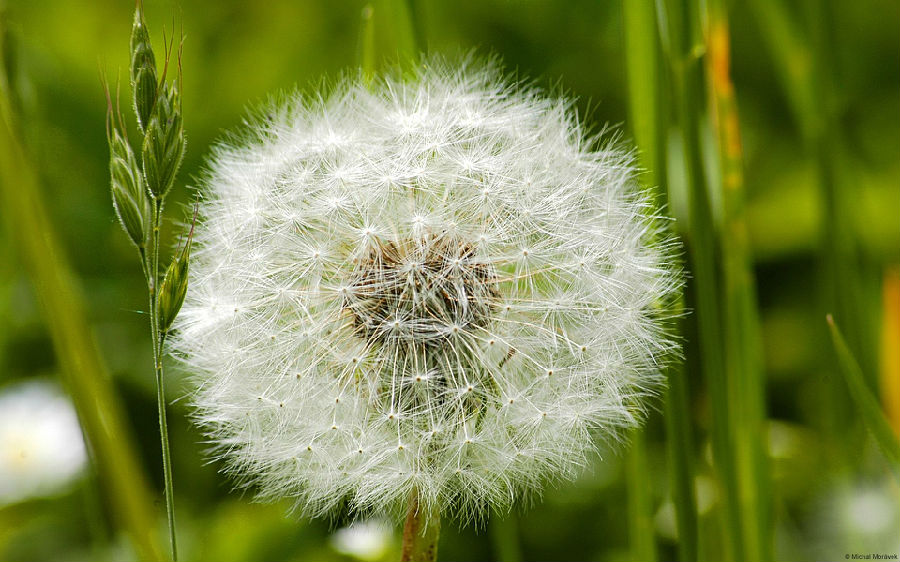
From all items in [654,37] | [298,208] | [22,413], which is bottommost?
[22,413]

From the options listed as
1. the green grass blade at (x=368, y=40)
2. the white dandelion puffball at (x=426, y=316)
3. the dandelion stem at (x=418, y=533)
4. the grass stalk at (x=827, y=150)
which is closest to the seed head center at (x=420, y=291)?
the white dandelion puffball at (x=426, y=316)

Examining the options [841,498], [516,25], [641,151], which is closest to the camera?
[641,151]

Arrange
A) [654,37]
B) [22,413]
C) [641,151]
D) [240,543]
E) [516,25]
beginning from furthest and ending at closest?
[516,25] < [22,413] < [240,543] < [641,151] < [654,37]

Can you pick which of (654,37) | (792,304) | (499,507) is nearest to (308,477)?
(499,507)

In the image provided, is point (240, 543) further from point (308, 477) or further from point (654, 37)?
point (654, 37)

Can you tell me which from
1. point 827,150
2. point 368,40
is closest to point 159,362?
point 368,40

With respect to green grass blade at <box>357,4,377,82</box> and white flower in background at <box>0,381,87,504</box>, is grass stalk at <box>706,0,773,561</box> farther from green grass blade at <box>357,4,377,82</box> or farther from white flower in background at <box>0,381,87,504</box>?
white flower in background at <box>0,381,87,504</box>
